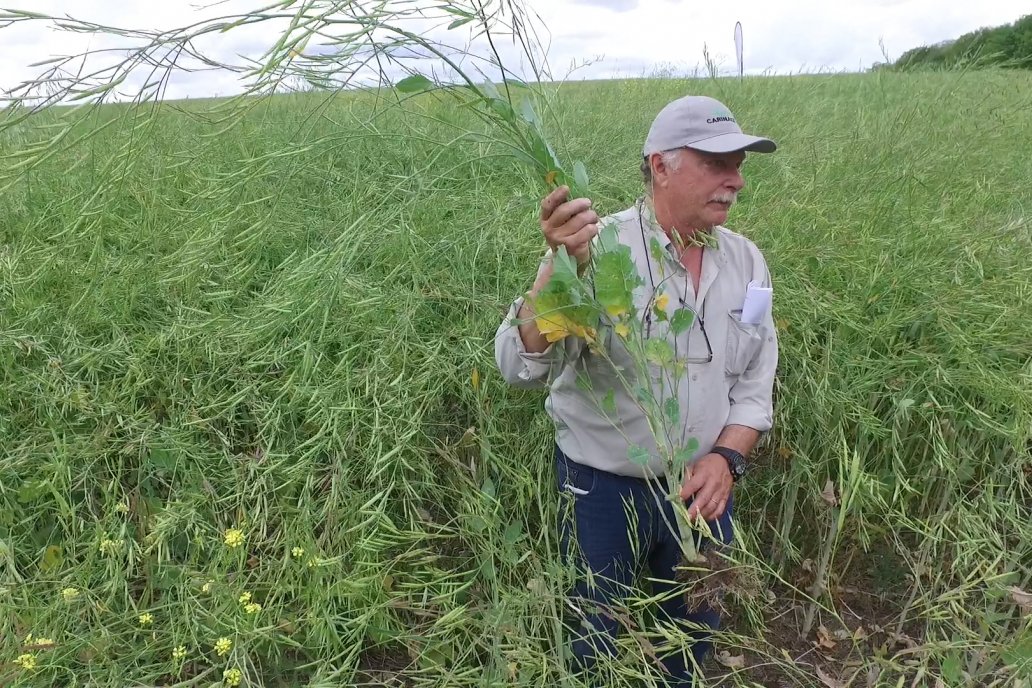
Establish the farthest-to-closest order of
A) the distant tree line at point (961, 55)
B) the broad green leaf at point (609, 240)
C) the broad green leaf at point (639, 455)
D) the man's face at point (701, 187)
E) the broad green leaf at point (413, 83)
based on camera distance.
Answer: the distant tree line at point (961, 55) → the man's face at point (701, 187) → the broad green leaf at point (639, 455) → the broad green leaf at point (609, 240) → the broad green leaf at point (413, 83)

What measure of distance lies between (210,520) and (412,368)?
0.70 meters

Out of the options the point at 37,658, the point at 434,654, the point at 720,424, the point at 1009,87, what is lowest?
the point at 434,654

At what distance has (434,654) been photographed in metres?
1.62

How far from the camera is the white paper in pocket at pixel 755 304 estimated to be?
4.65 feet

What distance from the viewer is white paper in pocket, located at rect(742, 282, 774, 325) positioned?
1418mm

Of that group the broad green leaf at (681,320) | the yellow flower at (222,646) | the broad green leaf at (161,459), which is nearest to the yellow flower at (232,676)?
the yellow flower at (222,646)

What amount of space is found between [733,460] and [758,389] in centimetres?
19

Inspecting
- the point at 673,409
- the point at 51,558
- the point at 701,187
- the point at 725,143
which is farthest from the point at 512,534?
the point at 51,558

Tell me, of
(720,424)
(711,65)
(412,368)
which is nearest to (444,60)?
(720,424)

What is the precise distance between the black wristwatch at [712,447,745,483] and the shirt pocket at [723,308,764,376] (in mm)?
181

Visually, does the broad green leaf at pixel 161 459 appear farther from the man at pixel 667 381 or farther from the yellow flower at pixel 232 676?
the man at pixel 667 381

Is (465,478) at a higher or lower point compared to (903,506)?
higher

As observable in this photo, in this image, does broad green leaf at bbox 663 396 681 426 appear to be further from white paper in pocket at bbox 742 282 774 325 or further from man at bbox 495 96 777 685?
white paper in pocket at bbox 742 282 774 325

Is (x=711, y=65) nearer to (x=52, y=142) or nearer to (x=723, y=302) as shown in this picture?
(x=723, y=302)
